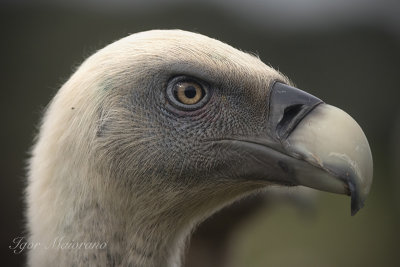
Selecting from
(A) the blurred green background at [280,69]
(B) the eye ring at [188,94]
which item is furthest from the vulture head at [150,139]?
(A) the blurred green background at [280,69]

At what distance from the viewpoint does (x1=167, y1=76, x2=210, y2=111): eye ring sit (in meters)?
3.23

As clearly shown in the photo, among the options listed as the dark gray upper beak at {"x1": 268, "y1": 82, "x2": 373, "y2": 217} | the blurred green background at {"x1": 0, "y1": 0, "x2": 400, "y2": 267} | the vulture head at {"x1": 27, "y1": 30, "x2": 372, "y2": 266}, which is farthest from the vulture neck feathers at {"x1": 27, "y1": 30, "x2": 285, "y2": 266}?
the blurred green background at {"x1": 0, "y1": 0, "x2": 400, "y2": 267}

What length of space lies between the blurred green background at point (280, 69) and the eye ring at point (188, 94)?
4.70 meters

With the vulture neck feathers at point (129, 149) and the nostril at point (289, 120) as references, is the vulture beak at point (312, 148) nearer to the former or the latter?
the nostril at point (289, 120)

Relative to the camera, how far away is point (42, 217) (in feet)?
11.1

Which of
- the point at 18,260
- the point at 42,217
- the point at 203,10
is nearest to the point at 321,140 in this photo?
the point at 42,217

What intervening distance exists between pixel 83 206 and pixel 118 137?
43 centimetres

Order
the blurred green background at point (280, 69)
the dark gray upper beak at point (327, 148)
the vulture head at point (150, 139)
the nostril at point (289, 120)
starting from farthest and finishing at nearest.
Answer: the blurred green background at point (280, 69)
the vulture head at point (150, 139)
the nostril at point (289, 120)
the dark gray upper beak at point (327, 148)

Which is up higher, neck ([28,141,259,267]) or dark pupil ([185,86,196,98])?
dark pupil ([185,86,196,98])

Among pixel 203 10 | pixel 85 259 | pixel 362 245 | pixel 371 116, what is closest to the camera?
pixel 85 259

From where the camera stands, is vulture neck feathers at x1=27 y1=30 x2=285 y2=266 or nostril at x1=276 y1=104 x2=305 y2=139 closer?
nostril at x1=276 y1=104 x2=305 y2=139

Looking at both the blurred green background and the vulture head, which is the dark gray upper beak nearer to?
the vulture head

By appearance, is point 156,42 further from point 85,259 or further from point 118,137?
point 85,259

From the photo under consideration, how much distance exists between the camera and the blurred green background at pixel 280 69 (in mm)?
10453
